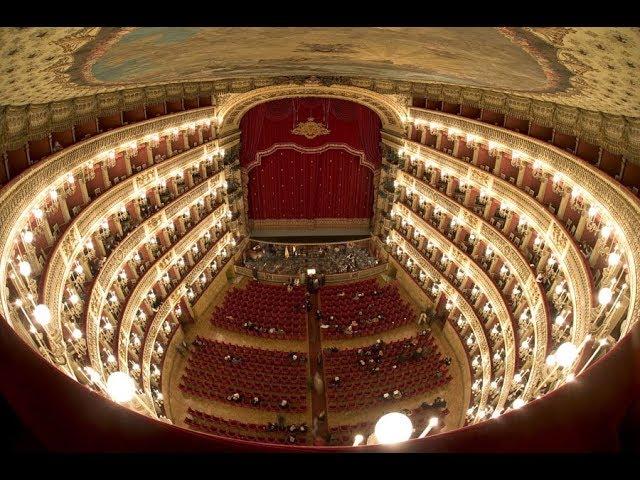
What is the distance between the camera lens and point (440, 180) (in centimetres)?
2697

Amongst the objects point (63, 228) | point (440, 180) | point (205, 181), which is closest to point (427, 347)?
point (440, 180)

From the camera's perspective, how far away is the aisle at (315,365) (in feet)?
67.9

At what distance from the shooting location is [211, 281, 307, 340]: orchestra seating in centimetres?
2627

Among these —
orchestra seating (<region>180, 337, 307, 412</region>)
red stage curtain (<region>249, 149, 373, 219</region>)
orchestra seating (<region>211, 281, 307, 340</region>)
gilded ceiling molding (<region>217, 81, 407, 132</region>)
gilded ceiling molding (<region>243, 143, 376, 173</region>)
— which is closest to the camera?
orchestra seating (<region>180, 337, 307, 412</region>)

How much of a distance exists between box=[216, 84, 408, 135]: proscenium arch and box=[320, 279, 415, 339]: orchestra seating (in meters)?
10.8

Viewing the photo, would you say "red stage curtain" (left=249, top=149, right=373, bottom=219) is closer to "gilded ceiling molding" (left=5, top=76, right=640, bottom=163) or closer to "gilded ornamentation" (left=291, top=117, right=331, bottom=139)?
"gilded ornamentation" (left=291, top=117, right=331, bottom=139)

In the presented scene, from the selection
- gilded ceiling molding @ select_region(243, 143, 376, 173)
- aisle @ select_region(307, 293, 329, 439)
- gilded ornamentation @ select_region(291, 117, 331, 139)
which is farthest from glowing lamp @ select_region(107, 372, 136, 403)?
gilded ornamentation @ select_region(291, 117, 331, 139)

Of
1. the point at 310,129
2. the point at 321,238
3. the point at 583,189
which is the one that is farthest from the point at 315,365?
the point at 583,189

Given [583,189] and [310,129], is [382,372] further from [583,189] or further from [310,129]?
[310,129]

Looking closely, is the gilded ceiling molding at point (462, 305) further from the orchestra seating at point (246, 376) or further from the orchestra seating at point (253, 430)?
the orchestra seating at point (246, 376)

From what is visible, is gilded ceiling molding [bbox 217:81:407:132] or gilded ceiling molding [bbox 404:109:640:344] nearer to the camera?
gilded ceiling molding [bbox 404:109:640:344]

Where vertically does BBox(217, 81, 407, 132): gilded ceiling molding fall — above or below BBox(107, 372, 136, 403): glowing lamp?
above

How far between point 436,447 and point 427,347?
881 inches

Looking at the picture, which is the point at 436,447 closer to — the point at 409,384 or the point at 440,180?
the point at 409,384
